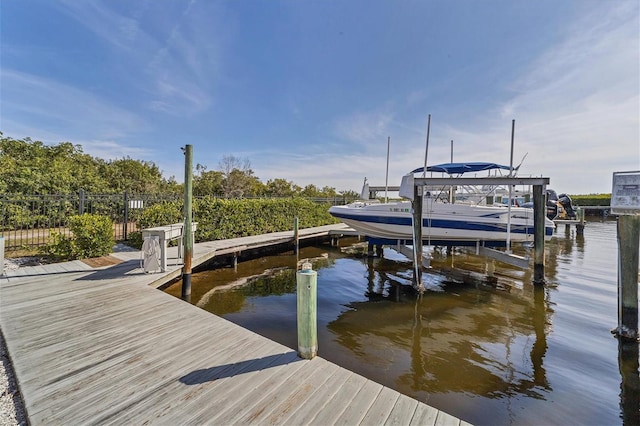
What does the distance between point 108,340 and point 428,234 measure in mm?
8385

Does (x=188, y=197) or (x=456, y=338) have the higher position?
(x=188, y=197)

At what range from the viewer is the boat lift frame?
23.1 ft

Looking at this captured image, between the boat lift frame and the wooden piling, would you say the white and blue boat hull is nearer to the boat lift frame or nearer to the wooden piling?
the boat lift frame

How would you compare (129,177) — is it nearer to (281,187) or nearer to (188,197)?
(281,187)

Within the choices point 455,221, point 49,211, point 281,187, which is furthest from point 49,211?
point 281,187

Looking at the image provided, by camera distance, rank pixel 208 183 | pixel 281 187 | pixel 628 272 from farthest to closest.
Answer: pixel 281 187
pixel 208 183
pixel 628 272

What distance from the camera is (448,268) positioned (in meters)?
10.0

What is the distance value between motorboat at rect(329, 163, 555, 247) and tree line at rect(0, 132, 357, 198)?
11988 millimetres

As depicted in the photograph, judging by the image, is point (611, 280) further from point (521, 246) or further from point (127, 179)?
point (127, 179)

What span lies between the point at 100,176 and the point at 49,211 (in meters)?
9.09

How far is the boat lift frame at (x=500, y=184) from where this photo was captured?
705 centimetres

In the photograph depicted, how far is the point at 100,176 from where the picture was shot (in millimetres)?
16547

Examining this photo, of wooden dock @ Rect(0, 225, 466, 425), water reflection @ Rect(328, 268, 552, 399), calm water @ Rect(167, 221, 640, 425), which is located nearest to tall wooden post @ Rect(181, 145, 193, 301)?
calm water @ Rect(167, 221, 640, 425)

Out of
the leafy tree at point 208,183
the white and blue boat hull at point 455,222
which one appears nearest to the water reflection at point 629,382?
the white and blue boat hull at point 455,222
